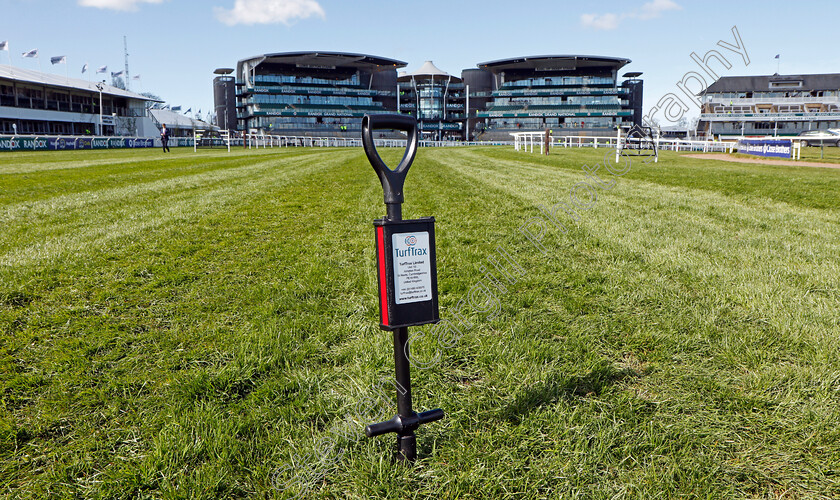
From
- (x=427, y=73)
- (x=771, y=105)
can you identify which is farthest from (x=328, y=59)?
(x=771, y=105)

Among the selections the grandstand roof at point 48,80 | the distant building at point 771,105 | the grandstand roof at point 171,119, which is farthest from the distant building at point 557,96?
the grandstand roof at point 48,80

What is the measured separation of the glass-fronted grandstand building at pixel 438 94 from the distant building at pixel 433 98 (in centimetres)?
26

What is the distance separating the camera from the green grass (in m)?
2.05

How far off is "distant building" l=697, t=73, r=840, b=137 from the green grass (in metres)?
98.6

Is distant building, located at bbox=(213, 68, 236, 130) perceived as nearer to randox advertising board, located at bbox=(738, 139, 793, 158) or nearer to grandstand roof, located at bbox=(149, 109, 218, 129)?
grandstand roof, located at bbox=(149, 109, 218, 129)

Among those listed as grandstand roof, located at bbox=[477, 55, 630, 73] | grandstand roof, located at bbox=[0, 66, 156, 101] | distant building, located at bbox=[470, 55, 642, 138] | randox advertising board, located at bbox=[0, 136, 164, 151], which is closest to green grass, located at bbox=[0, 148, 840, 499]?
randox advertising board, located at bbox=[0, 136, 164, 151]

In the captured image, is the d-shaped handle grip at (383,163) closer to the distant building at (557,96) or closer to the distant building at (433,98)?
the distant building at (557,96)

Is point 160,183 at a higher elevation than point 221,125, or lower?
lower

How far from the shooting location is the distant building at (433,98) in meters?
130

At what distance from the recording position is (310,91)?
120625 millimetres

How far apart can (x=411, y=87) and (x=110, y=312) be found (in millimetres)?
135322

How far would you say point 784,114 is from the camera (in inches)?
3703

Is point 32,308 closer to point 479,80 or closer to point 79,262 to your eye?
point 79,262

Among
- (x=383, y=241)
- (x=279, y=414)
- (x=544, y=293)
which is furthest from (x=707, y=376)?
(x=279, y=414)
